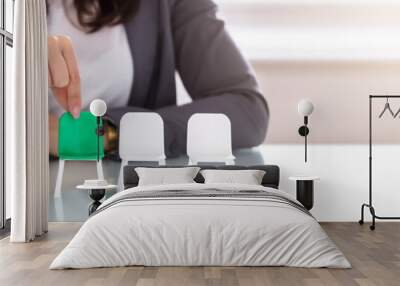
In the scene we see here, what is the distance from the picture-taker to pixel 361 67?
25.4 feet

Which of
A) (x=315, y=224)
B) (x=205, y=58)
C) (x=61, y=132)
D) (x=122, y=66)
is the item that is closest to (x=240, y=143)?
(x=205, y=58)

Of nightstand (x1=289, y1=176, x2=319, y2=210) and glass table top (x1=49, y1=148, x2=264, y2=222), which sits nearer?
nightstand (x1=289, y1=176, x2=319, y2=210)

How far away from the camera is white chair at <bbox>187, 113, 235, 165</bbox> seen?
7.50 metres

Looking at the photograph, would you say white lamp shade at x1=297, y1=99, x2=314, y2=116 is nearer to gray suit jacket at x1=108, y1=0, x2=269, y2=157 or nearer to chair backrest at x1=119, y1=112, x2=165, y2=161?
gray suit jacket at x1=108, y1=0, x2=269, y2=157

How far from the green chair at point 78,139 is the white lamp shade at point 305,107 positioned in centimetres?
246

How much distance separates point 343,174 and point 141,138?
255 centimetres

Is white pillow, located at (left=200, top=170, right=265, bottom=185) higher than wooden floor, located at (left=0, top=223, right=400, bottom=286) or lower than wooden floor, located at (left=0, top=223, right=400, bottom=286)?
higher

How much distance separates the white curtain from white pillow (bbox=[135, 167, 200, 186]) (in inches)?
43.4

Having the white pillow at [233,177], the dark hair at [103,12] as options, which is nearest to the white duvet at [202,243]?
the white pillow at [233,177]

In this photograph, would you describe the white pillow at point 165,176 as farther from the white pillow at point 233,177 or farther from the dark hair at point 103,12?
the dark hair at point 103,12

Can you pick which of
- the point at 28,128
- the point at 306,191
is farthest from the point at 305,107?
the point at 28,128

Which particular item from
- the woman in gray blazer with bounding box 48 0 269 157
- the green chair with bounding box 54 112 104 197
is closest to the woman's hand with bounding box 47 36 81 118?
the woman in gray blazer with bounding box 48 0 269 157

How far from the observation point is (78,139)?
299 inches

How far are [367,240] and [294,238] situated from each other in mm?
1742
